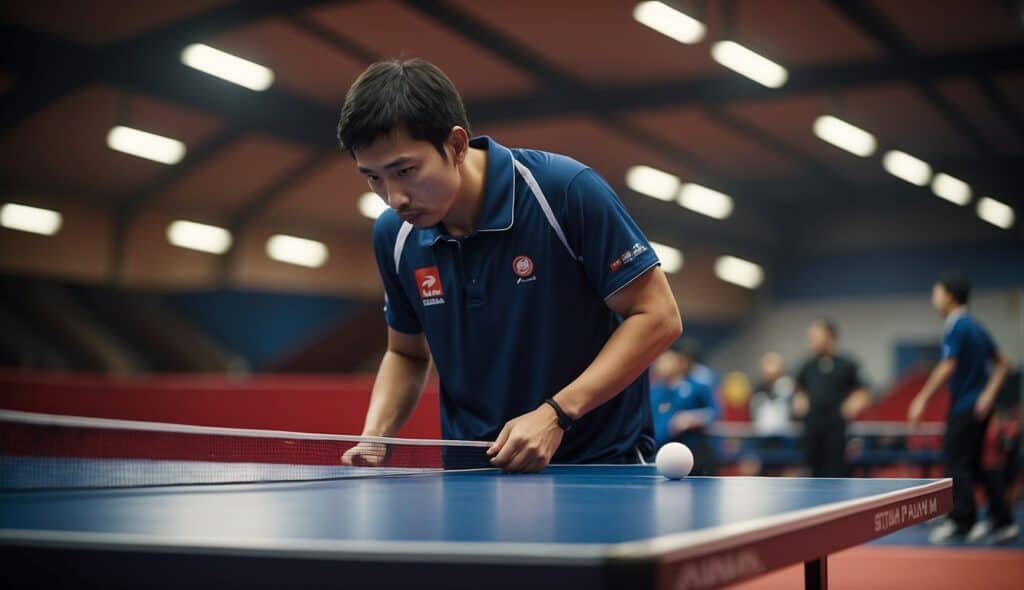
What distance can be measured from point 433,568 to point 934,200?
930 inches

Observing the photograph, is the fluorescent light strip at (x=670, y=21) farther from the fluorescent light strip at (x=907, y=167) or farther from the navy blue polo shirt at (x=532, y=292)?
the navy blue polo shirt at (x=532, y=292)

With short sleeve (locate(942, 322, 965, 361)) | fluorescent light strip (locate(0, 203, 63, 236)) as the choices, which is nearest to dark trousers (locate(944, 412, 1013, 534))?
short sleeve (locate(942, 322, 965, 361))

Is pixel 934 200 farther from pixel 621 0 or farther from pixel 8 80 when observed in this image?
pixel 8 80

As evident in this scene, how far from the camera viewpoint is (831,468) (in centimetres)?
974

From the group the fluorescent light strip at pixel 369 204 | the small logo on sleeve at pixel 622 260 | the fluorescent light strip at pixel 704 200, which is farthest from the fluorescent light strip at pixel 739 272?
the small logo on sleeve at pixel 622 260

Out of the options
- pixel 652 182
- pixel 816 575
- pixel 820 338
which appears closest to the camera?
pixel 816 575

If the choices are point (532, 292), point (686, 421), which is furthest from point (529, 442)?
point (686, 421)

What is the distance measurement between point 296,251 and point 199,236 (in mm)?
2085

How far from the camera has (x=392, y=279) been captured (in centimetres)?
272

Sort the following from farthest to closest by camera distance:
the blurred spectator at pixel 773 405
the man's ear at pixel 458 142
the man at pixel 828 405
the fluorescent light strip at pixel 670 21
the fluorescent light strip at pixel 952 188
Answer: the fluorescent light strip at pixel 952 188 < the blurred spectator at pixel 773 405 < the fluorescent light strip at pixel 670 21 < the man at pixel 828 405 < the man's ear at pixel 458 142

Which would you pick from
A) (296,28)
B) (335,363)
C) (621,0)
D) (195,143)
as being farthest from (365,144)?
(335,363)

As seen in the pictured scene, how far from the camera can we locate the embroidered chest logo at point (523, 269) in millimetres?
2416

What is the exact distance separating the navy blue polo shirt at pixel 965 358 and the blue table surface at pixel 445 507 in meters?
5.88

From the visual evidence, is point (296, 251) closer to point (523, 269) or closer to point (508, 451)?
point (523, 269)
